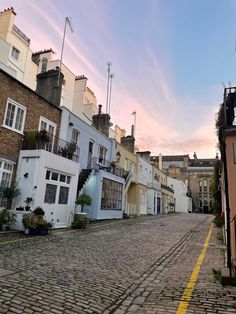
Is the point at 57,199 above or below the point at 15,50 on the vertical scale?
below

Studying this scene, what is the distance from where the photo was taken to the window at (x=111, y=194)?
22.3 m

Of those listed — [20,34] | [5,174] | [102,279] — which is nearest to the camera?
[102,279]

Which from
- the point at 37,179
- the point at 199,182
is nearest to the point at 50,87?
the point at 37,179

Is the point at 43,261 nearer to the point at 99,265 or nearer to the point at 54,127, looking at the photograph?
the point at 99,265

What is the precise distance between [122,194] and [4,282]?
20250mm

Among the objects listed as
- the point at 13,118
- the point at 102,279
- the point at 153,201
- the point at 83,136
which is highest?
the point at 83,136

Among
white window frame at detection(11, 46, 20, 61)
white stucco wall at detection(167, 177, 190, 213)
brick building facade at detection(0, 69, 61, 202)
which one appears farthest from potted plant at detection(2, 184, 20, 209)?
white stucco wall at detection(167, 177, 190, 213)

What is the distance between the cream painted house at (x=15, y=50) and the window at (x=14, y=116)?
11013mm

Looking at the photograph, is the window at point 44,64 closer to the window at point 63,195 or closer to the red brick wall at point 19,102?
the red brick wall at point 19,102

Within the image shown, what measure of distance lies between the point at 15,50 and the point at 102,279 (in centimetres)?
2695

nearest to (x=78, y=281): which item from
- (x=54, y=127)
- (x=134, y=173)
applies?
(x=54, y=127)

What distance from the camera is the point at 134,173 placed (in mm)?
34125

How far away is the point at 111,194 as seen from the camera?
77.2 feet

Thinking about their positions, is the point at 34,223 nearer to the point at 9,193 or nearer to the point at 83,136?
the point at 9,193
